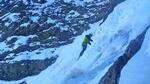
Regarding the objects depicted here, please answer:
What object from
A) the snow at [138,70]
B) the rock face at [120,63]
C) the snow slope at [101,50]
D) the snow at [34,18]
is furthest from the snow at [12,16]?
the snow at [138,70]

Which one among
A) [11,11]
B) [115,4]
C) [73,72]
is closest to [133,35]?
[73,72]

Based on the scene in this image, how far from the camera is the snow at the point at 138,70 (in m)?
20.2

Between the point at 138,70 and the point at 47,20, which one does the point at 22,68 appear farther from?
the point at 138,70

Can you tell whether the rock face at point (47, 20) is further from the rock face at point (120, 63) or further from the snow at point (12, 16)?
the rock face at point (120, 63)

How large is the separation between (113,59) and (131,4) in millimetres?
7037

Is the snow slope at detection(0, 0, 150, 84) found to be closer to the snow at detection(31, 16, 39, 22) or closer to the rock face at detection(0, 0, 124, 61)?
the rock face at detection(0, 0, 124, 61)

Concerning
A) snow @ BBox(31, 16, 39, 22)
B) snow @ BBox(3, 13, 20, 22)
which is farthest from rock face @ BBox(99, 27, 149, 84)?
snow @ BBox(3, 13, 20, 22)

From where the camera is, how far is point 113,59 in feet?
79.2

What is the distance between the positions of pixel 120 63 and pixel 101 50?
193 inches

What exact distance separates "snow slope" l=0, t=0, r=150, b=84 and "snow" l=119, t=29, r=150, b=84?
2.13 meters

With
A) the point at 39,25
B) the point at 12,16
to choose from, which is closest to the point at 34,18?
the point at 39,25

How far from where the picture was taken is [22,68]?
33.4 meters

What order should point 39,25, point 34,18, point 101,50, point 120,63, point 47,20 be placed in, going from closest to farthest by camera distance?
1. point 120,63
2. point 101,50
3. point 39,25
4. point 47,20
5. point 34,18

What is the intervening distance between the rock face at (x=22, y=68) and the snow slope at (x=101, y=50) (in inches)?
24.3
